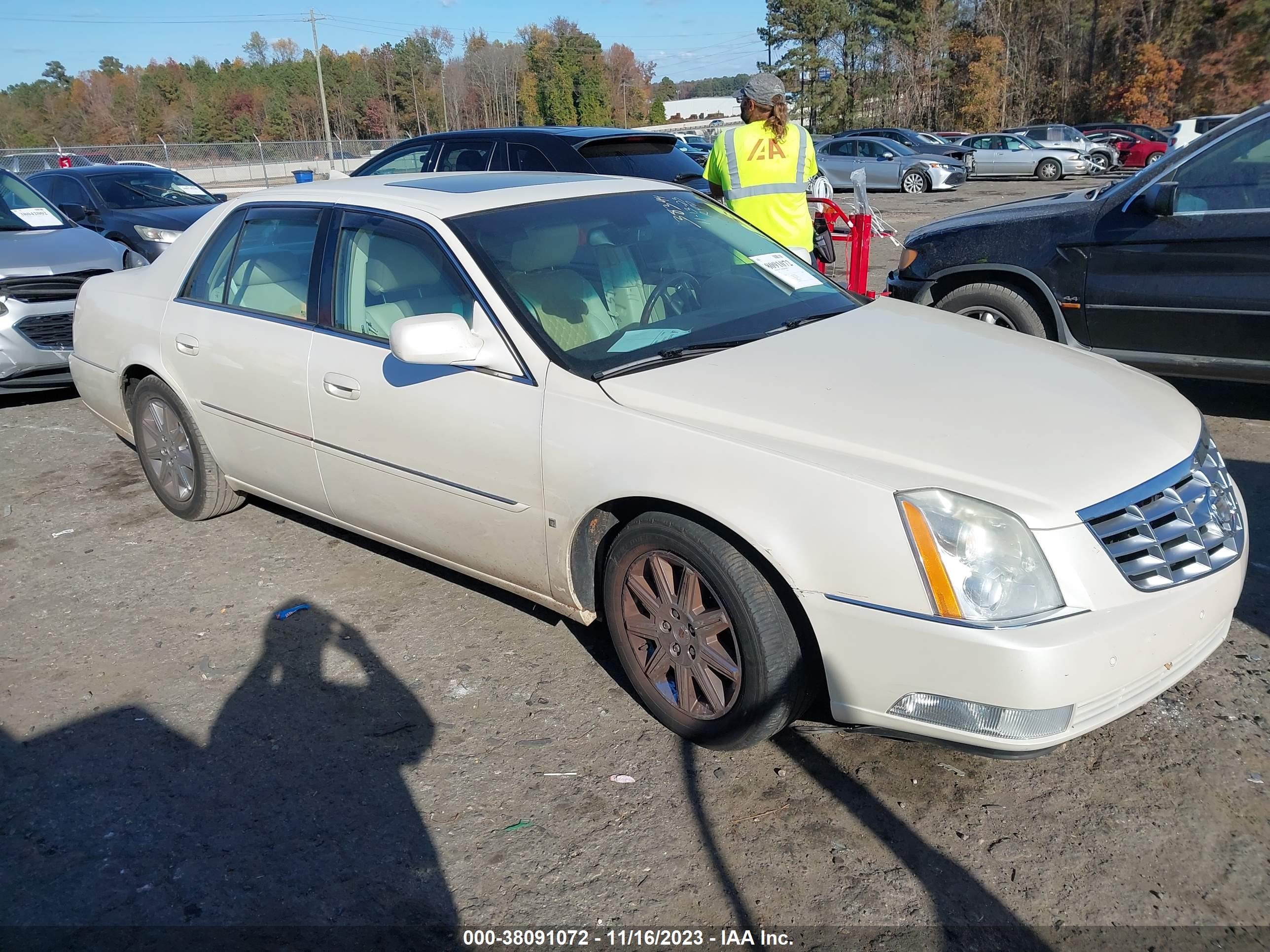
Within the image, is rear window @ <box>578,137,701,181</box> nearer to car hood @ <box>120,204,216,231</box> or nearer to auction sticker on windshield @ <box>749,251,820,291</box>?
auction sticker on windshield @ <box>749,251,820,291</box>

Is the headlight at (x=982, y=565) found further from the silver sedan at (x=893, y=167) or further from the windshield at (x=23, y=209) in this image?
the silver sedan at (x=893, y=167)

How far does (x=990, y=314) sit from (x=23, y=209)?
7.70 meters

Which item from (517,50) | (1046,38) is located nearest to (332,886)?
(1046,38)

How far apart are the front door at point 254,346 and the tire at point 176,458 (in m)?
0.16

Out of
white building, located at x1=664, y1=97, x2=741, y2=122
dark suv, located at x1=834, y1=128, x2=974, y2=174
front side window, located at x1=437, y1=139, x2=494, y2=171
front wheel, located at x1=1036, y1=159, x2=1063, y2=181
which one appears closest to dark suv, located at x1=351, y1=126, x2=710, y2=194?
front side window, located at x1=437, y1=139, x2=494, y2=171

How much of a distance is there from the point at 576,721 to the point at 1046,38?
2186 inches

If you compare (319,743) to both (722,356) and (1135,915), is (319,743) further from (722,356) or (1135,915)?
(1135,915)

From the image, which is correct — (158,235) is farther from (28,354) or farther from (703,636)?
(703,636)

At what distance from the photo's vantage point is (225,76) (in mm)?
87312

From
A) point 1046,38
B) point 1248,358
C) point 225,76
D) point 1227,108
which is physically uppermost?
point 225,76

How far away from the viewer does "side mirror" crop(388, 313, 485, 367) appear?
3.06 meters

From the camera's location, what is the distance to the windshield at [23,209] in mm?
7965

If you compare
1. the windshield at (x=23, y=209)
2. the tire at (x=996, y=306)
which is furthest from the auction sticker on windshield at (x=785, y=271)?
the windshield at (x=23, y=209)

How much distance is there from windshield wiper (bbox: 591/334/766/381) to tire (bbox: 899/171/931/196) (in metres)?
23.7
